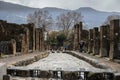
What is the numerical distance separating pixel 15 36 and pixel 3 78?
35.9m

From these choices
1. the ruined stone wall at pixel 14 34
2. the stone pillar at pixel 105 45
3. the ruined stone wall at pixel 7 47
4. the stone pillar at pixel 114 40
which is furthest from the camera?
the ruined stone wall at pixel 14 34

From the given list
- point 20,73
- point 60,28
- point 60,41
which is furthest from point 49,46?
point 20,73

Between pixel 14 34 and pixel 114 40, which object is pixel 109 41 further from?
pixel 14 34

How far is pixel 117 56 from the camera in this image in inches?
1163

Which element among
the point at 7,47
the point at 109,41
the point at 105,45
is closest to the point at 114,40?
the point at 109,41

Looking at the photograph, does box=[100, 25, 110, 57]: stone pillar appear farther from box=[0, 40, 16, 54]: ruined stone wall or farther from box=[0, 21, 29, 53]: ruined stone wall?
box=[0, 21, 29, 53]: ruined stone wall

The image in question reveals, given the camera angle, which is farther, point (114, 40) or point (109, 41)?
point (109, 41)

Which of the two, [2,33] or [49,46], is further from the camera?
[49,46]

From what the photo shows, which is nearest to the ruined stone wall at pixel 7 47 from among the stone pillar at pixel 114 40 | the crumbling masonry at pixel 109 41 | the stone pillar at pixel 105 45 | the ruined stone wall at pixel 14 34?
the ruined stone wall at pixel 14 34

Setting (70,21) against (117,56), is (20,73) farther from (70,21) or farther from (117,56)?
(70,21)

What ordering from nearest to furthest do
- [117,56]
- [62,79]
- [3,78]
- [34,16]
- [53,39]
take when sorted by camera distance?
[3,78], [62,79], [117,56], [34,16], [53,39]

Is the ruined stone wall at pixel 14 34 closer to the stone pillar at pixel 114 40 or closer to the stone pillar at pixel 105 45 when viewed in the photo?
the stone pillar at pixel 105 45

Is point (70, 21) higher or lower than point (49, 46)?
higher

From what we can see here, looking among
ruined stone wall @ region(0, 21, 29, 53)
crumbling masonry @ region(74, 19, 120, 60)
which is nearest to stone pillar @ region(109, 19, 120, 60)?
crumbling masonry @ region(74, 19, 120, 60)
